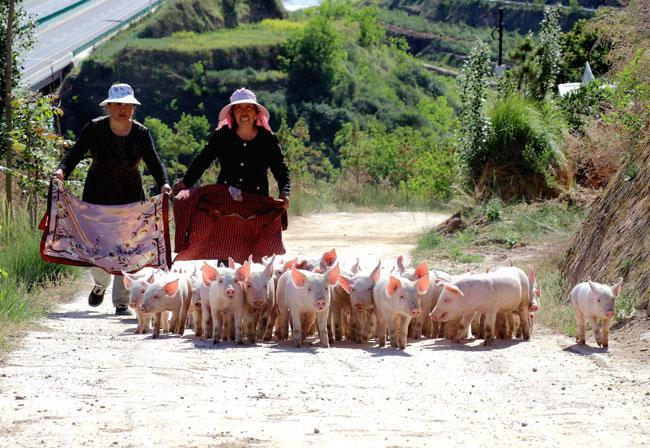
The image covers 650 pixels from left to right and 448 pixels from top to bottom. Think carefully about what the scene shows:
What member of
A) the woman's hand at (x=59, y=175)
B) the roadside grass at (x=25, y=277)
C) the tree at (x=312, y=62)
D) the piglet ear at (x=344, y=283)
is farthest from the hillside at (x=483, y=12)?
the piglet ear at (x=344, y=283)

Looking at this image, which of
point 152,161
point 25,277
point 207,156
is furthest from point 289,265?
point 25,277

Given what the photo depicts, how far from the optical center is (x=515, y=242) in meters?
16.5

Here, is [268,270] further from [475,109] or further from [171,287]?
[475,109]

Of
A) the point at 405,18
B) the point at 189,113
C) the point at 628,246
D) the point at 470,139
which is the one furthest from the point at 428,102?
the point at 628,246

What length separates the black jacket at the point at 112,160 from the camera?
11.5 m

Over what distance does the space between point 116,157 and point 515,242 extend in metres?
6.95

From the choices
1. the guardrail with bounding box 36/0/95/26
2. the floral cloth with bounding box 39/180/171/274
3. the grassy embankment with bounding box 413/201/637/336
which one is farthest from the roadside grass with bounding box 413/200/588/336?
the guardrail with bounding box 36/0/95/26

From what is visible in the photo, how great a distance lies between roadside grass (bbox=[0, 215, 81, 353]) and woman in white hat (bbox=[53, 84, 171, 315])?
2.41 feet

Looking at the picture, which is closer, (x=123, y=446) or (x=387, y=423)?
(x=123, y=446)

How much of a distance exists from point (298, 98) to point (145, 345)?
53.4 metres

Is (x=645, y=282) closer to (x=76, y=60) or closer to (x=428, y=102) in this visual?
(x=76, y=60)

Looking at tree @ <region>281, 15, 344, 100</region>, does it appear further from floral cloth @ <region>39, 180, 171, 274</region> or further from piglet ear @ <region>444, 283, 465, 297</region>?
piglet ear @ <region>444, 283, 465, 297</region>

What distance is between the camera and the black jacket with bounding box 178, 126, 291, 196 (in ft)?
37.1

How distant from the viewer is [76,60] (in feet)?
182
